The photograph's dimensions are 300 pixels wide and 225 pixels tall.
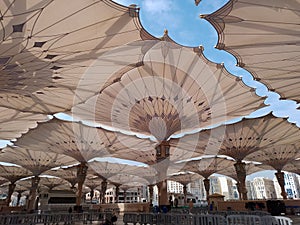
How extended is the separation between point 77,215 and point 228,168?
3751 centimetres

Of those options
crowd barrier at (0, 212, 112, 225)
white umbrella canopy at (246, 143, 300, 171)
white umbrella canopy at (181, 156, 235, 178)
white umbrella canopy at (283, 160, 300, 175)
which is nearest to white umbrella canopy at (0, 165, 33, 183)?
white umbrella canopy at (181, 156, 235, 178)

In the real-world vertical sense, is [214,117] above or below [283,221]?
above

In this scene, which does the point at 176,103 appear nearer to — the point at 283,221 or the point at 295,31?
the point at 295,31

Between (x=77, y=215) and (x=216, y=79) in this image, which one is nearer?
(x=216, y=79)

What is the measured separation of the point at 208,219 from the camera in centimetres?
895

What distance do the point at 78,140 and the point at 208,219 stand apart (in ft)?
66.5

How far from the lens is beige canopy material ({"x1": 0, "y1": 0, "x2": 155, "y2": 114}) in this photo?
8797 mm

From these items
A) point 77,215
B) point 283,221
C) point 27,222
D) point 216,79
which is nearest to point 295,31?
point 216,79

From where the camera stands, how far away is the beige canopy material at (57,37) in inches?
346

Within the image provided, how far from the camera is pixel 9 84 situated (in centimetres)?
1338

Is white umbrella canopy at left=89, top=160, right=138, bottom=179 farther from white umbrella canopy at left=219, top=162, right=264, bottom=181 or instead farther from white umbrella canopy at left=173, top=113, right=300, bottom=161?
white umbrella canopy at left=173, top=113, right=300, bottom=161

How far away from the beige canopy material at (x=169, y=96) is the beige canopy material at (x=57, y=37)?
62.0 inches

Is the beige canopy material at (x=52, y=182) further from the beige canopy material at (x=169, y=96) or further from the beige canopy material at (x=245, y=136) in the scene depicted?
the beige canopy material at (x=245, y=136)

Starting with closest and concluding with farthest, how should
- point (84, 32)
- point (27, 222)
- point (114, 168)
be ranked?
point (84, 32), point (27, 222), point (114, 168)
